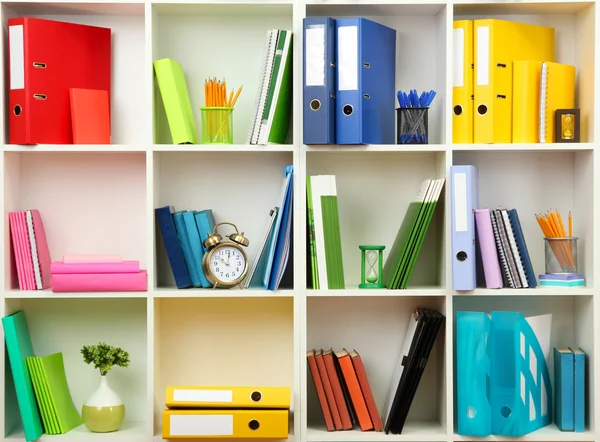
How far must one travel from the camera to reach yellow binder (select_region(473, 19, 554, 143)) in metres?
2.46

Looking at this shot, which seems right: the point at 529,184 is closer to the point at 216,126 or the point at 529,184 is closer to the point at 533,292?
the point at 533,292

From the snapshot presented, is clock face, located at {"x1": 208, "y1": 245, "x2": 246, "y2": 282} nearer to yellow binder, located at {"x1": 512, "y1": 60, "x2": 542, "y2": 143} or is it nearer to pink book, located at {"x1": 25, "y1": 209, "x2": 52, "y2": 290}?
pink book, located at {"x1": 25, "y1": 209, "x2": 52, "y2": 290}

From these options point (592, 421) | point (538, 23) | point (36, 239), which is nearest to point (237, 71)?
point (36, 239)

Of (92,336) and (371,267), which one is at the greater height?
(371,267)

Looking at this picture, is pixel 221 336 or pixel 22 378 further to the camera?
pixel 221 336

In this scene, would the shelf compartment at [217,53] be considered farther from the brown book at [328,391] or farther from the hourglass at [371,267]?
the brown book at [328,391]

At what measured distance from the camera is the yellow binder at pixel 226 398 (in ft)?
7.80

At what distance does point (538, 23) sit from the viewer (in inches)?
104

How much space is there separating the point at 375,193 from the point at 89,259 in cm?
96

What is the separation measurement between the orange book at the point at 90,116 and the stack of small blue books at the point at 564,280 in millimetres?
1480

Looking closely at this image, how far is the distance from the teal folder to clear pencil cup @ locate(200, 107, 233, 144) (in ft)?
2.75

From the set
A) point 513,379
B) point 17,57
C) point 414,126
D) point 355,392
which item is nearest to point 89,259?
point 17,57

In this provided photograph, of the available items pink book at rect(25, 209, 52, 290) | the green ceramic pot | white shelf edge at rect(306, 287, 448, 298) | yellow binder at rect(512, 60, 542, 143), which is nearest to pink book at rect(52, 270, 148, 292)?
pink book at rect(25, 209, 52, 290)

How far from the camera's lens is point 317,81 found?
7.66 ft
